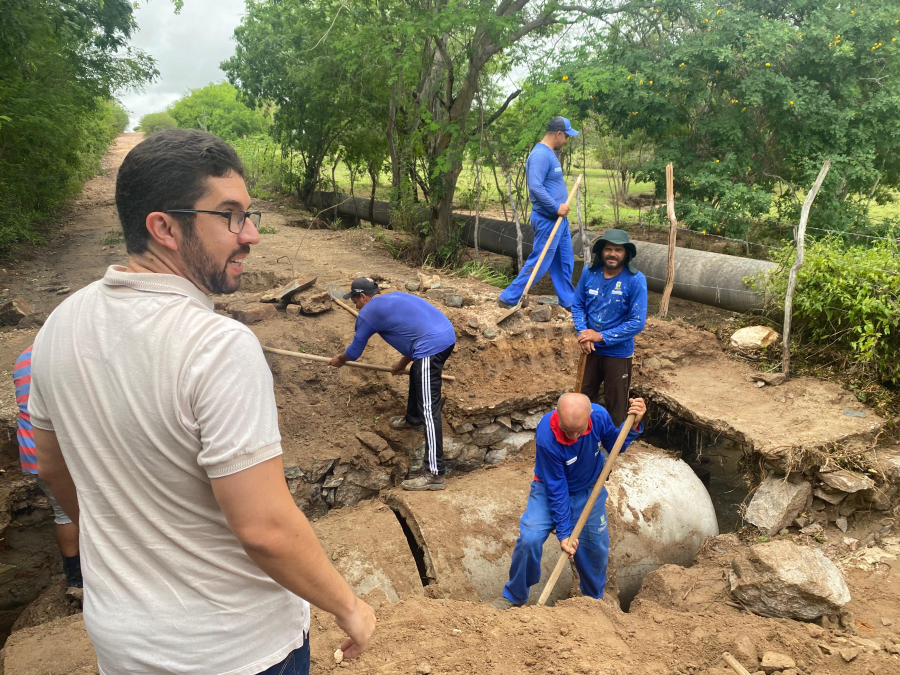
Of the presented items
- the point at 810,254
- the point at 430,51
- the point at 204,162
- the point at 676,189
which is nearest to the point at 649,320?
the point at 810,254

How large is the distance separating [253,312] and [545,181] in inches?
137

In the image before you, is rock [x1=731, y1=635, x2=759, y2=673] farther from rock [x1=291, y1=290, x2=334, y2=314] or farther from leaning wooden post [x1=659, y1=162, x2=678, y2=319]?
rock [x1=291, y1=290, x2=334, y2=314]

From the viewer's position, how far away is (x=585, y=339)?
518 centimetres

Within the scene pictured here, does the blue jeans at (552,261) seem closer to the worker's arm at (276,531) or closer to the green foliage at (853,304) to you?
the green foliage at (853,304)

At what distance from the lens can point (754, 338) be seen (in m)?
6.68

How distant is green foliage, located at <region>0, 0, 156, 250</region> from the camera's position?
827cm

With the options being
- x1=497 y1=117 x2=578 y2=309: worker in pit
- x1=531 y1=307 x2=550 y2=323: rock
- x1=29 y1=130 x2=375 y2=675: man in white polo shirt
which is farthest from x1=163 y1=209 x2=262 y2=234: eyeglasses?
x1=531 y1=307 x2=550 y2=323: rock

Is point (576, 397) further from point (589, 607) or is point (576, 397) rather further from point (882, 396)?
point (882, 396)

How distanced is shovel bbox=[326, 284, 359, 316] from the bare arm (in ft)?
15.5

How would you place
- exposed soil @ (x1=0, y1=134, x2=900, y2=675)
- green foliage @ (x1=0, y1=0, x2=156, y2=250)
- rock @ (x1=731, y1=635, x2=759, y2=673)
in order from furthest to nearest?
1. green foliage @ (x1=0, y1=0, x2=156, y2=250)
2. rock @ (x1=731, y1=635, x2=759, y2=673)
3. exposed soil @ (x1=0, y1=134, x2=900, y2=675)

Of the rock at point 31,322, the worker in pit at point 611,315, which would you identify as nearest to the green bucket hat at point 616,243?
the worker in pit at point 611,315

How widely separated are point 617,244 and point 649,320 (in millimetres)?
2649

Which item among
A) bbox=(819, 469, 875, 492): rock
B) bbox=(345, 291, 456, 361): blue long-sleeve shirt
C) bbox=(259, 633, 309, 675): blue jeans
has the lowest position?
bbox=(819, 469, 875, 492): rock

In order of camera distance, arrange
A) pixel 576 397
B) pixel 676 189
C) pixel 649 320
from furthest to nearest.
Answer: pixel 676 189, pixel 649 320, pixel 576 397
